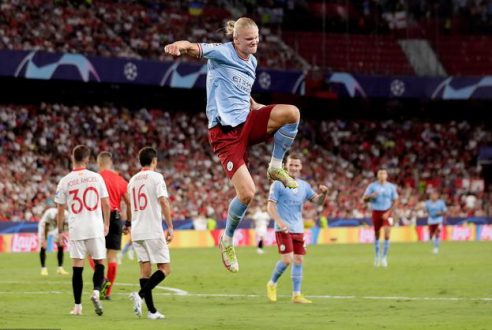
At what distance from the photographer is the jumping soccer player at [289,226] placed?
1730 cm

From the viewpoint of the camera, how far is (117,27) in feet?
143

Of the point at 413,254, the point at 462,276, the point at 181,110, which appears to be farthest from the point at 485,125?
the point at 462,276

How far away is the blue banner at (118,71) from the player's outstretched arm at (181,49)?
30214mm

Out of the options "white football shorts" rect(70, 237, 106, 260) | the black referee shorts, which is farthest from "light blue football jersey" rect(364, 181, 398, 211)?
"white football shorts" rect(70, 237, 106, 260)

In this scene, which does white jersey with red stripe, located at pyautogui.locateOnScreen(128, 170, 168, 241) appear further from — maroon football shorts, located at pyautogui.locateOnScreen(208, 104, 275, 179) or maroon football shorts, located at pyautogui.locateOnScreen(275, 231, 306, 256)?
maroon football shorts, located at pyautogui.locateOnScreen(208, 104, 275, 179)

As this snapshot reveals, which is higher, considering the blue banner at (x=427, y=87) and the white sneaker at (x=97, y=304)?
the blue banner at (x=427, y=87)

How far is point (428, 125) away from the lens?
53.6 meters

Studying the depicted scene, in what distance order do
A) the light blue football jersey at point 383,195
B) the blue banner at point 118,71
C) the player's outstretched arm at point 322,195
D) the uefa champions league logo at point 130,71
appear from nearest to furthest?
the player's outstretched arm at point 322,195
the light blue football jersey at point 383,195
the blue banner at point 118,71
the uefa champions league logo at point 130,71

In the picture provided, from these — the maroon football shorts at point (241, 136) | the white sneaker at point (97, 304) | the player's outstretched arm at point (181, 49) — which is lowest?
the white sneaker at point (97, 304)

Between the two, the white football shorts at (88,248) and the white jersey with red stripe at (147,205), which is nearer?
the white football shorts at (88,248)

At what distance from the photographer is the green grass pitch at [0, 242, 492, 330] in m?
13.4

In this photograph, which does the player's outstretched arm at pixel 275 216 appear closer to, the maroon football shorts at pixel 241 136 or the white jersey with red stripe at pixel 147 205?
the white jersey with red stripe at pixel 147 205

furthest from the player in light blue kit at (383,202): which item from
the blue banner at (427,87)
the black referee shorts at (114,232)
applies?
the blue banner at (427,87)

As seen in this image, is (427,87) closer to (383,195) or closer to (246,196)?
(383,195)
